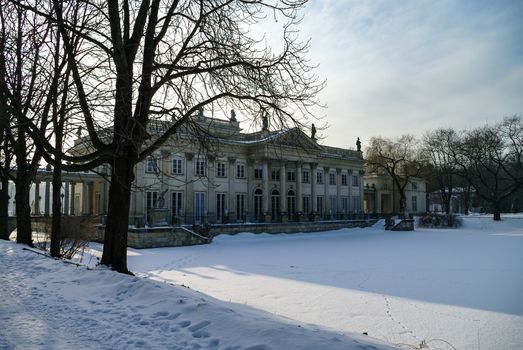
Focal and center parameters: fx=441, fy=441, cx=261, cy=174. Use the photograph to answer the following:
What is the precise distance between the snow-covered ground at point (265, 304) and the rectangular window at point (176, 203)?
57.0 feet

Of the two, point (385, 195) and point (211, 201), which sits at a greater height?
point (385, 195)

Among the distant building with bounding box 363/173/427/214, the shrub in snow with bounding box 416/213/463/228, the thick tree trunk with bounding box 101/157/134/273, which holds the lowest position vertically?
the shrub in snow with bounding box 416/213/463/228

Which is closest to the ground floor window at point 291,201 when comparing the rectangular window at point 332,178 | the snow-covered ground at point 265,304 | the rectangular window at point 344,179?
the rectangular window at point 332,178

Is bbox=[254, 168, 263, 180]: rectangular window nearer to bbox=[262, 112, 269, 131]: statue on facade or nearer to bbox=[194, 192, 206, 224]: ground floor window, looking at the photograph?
bbox=[194, 192, 206, 224]: ground floor window

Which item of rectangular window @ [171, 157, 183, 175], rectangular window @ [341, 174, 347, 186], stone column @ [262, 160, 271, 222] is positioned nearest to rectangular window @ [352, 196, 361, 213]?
rectangular window @ [341, 174, 347, 186]

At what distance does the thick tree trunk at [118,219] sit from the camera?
991cm

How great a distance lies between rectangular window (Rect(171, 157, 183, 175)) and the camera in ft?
117

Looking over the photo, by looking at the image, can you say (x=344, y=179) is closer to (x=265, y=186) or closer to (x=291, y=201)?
(x=291, y=201)

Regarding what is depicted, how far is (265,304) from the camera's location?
9.98m

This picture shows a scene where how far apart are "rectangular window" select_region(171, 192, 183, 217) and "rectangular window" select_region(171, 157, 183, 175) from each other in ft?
5.94

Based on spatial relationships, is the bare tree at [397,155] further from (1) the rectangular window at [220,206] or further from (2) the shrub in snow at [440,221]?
(1) the rectangular window at [220,206]

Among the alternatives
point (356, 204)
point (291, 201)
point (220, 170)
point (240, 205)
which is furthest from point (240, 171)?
point (356, 204)

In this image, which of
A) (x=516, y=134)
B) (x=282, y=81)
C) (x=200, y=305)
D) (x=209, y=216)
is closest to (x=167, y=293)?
(x=200, y=305)

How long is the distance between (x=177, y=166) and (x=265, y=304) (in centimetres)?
2720
